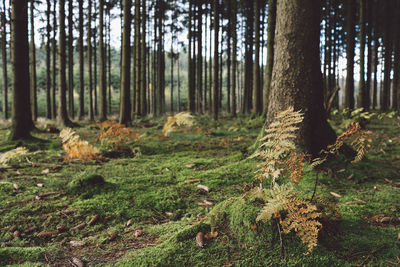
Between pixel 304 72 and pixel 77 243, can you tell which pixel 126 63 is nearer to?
pixel 304 72

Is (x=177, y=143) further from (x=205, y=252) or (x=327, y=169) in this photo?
(x=205, y=252)

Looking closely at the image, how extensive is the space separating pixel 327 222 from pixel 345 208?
84 cm

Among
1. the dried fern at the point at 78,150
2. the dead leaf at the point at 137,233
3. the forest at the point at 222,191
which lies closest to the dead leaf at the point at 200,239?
the forest at the point at 222,191

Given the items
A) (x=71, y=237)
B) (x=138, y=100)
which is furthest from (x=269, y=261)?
(x=138, y=100)

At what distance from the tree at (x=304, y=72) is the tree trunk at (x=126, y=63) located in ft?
23.3

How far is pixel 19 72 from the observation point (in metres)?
6.60

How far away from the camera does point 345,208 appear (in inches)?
109

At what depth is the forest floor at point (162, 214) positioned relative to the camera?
195 cm

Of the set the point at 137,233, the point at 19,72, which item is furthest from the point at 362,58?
the point at 19,72

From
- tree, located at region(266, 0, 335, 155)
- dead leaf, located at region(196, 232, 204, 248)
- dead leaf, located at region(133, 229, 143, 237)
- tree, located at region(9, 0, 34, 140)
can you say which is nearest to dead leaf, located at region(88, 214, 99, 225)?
dead leaf, located at region(133, 229, 143, 237)

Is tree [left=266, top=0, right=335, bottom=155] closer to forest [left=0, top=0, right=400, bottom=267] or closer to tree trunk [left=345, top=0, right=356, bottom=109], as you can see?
forest [left=0, top=0, right=400, bottom=267]

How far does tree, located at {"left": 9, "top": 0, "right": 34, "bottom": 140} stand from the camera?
6570 mm

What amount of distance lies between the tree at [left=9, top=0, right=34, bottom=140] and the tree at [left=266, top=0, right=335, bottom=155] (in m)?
6.31

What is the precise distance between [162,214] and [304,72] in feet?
9.67
